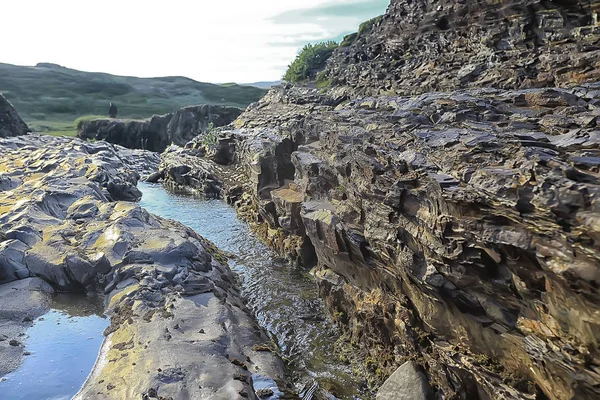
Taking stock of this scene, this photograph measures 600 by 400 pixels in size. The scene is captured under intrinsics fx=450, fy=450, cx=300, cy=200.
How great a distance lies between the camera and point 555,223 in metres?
11.1

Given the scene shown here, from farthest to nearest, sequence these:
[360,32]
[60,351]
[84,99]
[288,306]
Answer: [84,99]
[360,32]
[288,306]
[60,351]

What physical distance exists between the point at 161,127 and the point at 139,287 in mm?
93417

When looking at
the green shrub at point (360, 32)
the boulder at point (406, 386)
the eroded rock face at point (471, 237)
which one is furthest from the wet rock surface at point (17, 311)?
the green shrub at point (360, 32)

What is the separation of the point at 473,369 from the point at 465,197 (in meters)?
6.18

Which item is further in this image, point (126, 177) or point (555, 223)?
point (126, 177)

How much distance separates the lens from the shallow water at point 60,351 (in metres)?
17.9

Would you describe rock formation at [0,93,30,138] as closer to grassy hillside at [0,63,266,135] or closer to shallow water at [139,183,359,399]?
grassy hillside at [0,63,266,135]

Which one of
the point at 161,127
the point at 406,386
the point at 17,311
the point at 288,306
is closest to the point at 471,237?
the point at 406,386

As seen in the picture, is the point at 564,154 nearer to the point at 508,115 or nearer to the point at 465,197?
the point at 465,197

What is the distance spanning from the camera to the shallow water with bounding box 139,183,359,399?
21.6 meters

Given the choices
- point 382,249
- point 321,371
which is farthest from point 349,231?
point 321,371

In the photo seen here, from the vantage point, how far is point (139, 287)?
25.0 meters

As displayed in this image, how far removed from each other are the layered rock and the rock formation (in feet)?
225

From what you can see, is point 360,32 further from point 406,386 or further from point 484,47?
point 406,386
